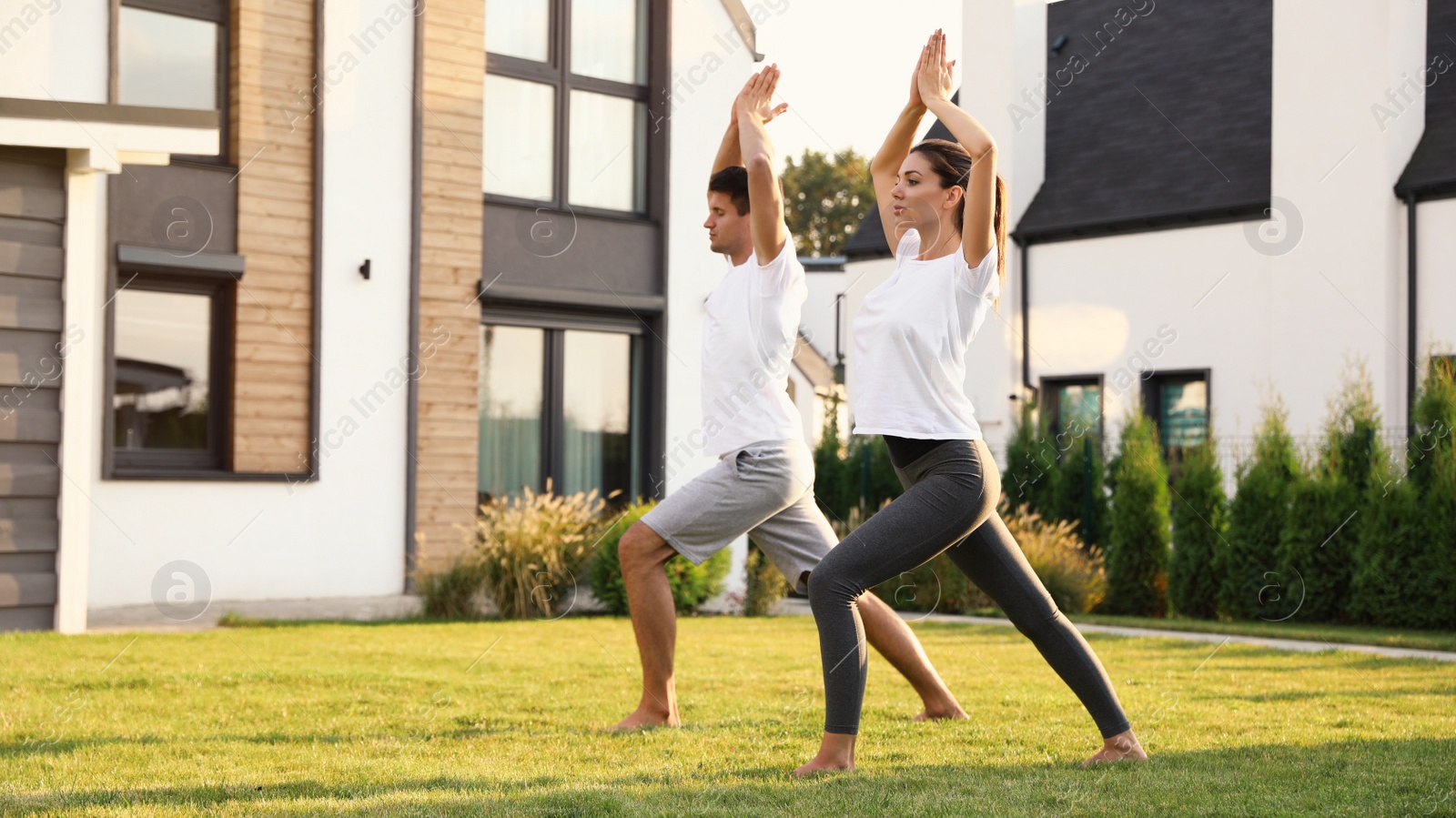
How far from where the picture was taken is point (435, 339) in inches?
495

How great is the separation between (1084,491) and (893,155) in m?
11.2

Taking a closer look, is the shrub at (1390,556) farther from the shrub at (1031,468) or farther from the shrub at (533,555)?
the shrub at (533,555)

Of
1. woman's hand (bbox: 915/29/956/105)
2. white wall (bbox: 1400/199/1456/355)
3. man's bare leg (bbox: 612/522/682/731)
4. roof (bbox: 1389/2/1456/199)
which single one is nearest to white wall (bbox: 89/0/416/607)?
man's bare leg (bbox: 612/522/682/731)

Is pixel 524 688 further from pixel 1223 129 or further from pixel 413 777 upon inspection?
pixel 1223 129

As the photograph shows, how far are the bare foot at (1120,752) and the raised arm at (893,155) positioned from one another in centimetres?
170

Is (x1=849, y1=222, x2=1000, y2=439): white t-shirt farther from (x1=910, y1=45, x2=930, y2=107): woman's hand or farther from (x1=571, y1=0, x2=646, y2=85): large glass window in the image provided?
(x1=571, y1=0, x2=646, y2=85): large glass window

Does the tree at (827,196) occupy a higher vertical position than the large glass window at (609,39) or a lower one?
→ higher

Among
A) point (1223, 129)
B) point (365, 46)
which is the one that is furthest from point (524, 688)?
point (1223, 129)

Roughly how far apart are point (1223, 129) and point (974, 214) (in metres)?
16.9

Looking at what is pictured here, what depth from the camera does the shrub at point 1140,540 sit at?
13.7 meters

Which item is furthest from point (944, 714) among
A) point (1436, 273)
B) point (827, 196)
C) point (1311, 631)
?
point (827, 196)

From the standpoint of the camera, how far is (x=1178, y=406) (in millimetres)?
19141

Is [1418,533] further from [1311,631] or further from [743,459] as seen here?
[743,459]

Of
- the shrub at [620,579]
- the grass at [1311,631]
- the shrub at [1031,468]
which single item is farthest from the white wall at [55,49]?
the shrub at [1031,468]
